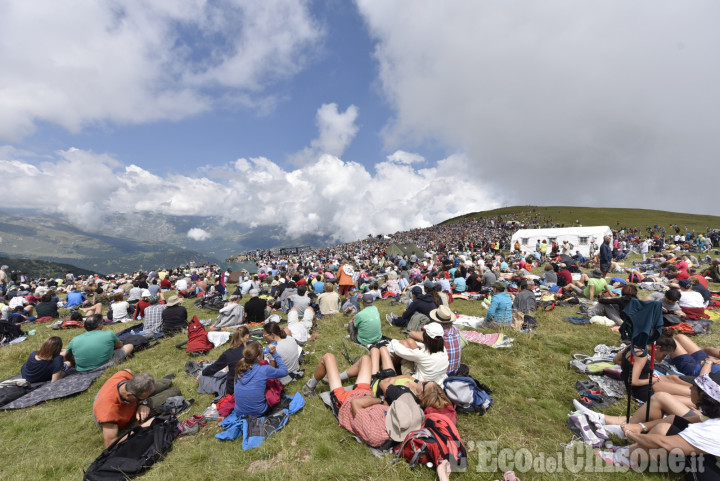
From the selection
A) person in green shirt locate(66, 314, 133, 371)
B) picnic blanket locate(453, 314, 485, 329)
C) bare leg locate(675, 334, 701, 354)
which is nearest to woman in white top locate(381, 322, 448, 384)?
picnic blanket locate(453, 314, 485, 329)

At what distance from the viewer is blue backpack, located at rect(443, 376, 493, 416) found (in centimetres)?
478

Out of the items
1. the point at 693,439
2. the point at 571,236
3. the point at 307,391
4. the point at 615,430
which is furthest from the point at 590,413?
the point at 571,236

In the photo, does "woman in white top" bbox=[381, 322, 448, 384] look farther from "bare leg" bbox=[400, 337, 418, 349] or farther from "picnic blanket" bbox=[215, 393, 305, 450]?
"picnic blanket" bbox=[215, 393, 305, 450]

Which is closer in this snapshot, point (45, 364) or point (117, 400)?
point (117, 400)

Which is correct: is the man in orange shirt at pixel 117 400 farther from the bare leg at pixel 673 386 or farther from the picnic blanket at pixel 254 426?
the bare leg at pixel 673 386

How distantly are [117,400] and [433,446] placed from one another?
194 inches

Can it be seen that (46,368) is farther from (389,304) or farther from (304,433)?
(389,304)

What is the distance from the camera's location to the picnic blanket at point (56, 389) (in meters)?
6.00

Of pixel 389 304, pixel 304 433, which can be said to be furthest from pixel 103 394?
pixel 389 304

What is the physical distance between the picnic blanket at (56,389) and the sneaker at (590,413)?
32.7 ft

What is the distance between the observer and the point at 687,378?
14.4ft

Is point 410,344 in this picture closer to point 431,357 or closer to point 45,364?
point 431,357

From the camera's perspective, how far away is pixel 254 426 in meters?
4.66

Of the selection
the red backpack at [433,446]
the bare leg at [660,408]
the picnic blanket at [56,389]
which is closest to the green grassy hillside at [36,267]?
the picnic blanket at [56,389]
